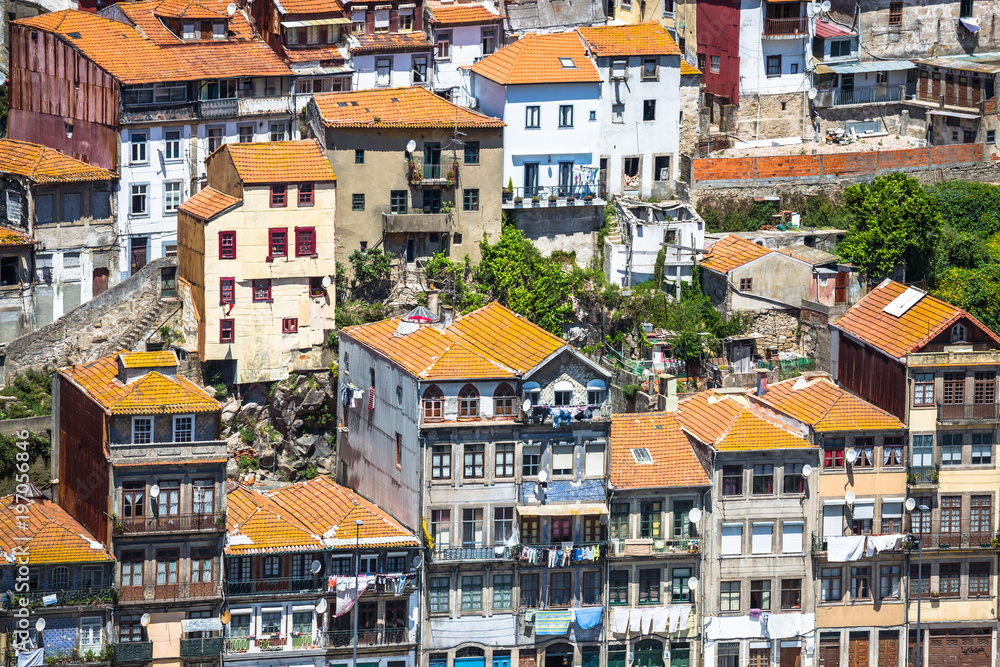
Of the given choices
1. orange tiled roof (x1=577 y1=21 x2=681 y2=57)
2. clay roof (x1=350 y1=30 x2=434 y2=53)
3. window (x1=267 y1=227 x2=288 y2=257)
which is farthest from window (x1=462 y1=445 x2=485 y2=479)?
clay roof (x1=350 y1=30 x2=434 y2=53)

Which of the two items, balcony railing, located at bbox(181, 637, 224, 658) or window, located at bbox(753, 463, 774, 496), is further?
window, located at bbox(753, 463, 774, 496)

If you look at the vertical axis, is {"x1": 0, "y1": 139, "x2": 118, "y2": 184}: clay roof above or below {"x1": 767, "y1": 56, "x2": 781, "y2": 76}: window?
below

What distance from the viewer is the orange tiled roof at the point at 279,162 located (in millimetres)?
108625

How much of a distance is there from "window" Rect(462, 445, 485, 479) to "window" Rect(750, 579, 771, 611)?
46.6ft

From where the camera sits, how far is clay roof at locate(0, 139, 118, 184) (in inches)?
4355

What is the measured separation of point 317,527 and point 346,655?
580cm

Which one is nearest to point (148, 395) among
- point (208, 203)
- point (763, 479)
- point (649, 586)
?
point (208, 203)

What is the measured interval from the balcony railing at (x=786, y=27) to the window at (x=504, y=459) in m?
37.0

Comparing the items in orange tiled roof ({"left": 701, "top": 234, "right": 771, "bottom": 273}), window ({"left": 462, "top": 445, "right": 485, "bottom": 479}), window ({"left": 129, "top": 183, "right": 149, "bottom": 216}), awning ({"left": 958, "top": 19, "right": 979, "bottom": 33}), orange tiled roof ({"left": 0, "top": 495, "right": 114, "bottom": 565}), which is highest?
awning ({"left": 958, "top": 19, "right": 979, "bottom": 33})

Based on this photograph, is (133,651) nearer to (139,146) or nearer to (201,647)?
(201,647)

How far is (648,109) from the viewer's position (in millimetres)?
121312

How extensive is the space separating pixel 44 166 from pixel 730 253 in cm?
3492

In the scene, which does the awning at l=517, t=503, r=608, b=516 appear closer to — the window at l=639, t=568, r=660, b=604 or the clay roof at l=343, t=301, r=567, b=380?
the window at l=639, t=568, r=660, b=604

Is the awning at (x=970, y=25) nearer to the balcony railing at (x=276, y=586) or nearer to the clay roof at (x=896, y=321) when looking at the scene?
the clay roof at (x=896, y=321)
